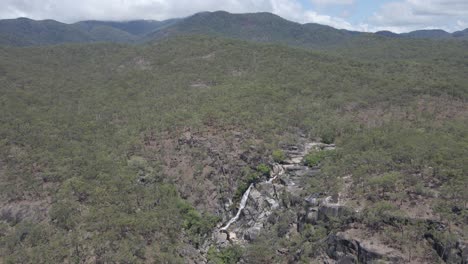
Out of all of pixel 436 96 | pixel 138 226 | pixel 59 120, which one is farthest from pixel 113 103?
pixel 436 96

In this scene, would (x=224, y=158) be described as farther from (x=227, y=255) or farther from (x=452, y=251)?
(x=452, y=251)

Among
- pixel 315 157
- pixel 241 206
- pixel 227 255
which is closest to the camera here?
pixel 227 255

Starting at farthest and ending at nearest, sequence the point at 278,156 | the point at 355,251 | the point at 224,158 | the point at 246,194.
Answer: the point at 224,158 → the point at 278,156 → the point at 246,194 → the point at 355,251

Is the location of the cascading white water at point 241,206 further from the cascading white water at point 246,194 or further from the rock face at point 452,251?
the rock face at point 452,251

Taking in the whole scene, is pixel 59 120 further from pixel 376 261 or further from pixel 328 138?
pixel 376 261

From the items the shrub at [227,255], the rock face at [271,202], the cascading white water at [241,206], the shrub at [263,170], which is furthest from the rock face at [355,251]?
the shrub at [263,170]

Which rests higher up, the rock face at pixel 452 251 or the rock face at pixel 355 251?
the rock face at pixel 452 251

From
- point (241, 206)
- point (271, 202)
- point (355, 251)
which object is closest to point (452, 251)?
point (355, 251)

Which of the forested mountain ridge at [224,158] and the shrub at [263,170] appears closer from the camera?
the forested mountain ridge at [224,158]
